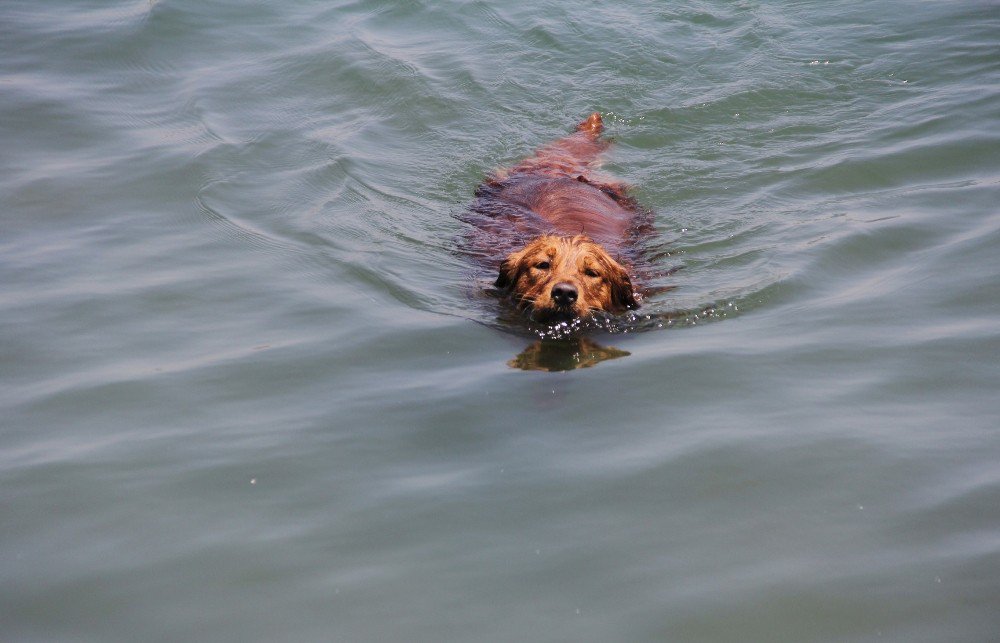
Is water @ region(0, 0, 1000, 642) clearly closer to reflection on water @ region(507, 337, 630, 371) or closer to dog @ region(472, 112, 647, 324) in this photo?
reflection on water @ region(507, 337, 630, 371)

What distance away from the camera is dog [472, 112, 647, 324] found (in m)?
→ 6.69

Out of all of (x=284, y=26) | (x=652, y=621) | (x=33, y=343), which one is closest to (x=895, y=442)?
(x=652, y=621)

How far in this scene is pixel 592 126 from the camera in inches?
399

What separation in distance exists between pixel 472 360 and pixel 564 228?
2195mm

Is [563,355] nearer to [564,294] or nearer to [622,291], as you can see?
[564,294]

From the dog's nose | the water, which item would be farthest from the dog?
the water

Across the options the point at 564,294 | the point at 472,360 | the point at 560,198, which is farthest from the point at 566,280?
the point at 560,198

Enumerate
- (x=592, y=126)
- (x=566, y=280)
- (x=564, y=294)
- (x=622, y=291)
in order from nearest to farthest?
(x=564, y=294), (x=566, y=280), (x=622, y=291), (x=592, y=126)

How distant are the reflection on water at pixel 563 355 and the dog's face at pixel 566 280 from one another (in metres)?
0.23

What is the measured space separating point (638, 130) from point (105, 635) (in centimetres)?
782

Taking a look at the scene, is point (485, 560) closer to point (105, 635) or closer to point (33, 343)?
point (105, 635)

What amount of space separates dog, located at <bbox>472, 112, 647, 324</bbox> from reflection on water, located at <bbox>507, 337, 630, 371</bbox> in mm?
265

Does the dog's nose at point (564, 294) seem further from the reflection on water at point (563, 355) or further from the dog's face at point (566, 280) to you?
the reflection on water at point (563, 355)

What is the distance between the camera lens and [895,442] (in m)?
4.70
